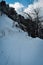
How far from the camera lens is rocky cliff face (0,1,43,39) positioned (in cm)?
166

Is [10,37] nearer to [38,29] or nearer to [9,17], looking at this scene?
[9,17]

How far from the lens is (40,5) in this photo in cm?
181

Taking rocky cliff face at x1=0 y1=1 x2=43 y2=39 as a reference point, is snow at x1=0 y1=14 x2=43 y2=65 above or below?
below

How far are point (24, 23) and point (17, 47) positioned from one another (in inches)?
12.5

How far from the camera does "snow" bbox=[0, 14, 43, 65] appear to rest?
1548 millimetres

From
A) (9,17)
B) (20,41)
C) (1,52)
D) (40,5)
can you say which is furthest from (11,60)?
(40,5)

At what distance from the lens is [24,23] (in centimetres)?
168

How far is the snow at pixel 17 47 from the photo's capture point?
5.08 feet

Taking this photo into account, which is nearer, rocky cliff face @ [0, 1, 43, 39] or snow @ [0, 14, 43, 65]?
snow @ [0, 14, 43, 65]

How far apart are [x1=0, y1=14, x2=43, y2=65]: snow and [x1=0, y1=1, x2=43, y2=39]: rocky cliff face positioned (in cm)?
5

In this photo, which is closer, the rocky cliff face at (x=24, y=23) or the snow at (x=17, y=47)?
the snow at (x=17, y=47)

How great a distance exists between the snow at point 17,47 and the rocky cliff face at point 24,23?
53mm

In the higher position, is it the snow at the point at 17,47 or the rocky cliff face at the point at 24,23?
the rocky cliff face at the point at 24,23

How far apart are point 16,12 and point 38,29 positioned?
38cm
